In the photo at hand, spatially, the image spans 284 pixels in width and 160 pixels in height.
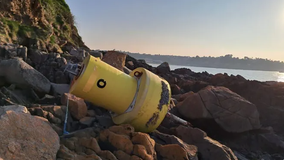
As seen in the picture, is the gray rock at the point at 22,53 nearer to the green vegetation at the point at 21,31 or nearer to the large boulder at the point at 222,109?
the green vegetation at the point at 21,31

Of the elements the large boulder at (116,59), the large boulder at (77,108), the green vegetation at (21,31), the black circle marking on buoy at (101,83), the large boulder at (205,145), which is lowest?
the large boulder at (205,145)

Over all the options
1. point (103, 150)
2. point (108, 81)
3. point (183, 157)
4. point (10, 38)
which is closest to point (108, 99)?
point (108, 81)

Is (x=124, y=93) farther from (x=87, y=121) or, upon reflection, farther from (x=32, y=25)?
(x=32, y=25)

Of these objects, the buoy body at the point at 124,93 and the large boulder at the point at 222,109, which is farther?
the large boulder at the point at 222,109

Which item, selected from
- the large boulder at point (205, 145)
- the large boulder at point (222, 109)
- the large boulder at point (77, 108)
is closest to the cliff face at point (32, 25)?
the large boulder at point (77, 108)

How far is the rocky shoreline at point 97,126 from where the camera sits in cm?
354

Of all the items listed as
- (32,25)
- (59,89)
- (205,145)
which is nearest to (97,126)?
(59,89)

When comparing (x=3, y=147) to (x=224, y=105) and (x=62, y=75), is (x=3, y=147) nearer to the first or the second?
(x=62, y=75)

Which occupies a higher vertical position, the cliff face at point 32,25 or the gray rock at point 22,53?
the cliff face at point 32,25

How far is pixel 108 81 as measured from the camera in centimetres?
489

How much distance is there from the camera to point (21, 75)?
20.4 ft

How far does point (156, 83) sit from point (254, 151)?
20.1 feet

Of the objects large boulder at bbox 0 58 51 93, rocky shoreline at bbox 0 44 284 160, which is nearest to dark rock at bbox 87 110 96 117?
rocky shoreline at bbox 0 44 284 160

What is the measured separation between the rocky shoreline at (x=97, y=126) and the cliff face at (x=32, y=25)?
7.48 ft
